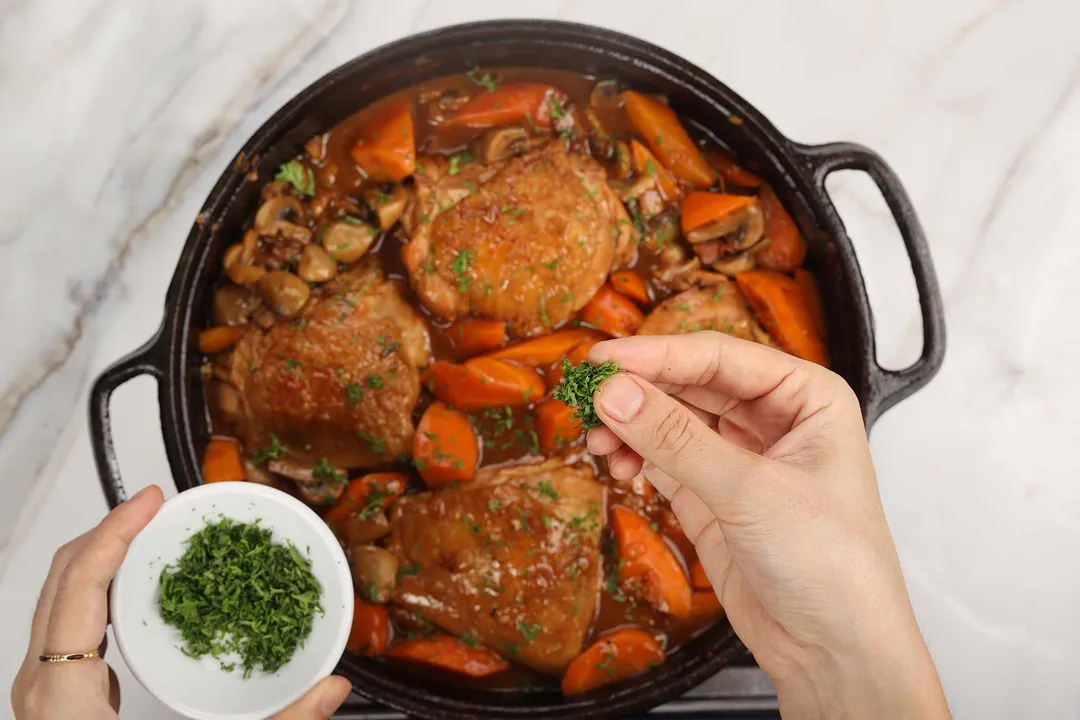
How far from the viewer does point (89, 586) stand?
1943 millimetres

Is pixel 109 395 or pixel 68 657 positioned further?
pixel 109 395

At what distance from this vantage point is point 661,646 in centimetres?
261

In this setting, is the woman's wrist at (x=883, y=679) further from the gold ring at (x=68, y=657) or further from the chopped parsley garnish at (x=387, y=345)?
the gold ring at (x=68, y=657)

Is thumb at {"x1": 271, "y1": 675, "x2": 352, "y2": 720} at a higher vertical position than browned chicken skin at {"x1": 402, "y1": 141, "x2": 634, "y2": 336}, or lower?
lower

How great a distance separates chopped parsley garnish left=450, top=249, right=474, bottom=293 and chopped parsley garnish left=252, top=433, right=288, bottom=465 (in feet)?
2.71

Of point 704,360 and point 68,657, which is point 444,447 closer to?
point 704,360

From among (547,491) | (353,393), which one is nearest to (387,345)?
(353,393)

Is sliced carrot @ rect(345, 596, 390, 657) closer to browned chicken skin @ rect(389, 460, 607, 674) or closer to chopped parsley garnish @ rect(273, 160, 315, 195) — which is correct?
browned chicken skin @ rect(389, 460, 607, 674)

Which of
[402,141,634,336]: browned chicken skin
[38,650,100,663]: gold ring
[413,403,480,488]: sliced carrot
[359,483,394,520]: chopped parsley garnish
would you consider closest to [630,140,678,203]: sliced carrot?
[402,141,634,336]: browned chicken skin

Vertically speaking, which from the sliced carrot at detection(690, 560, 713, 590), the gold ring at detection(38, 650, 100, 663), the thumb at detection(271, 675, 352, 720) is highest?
the gold ring at detection(38, 650, 100, 663)

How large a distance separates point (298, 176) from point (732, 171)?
1.52 m

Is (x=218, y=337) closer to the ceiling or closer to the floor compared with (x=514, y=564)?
closer to the ceiling

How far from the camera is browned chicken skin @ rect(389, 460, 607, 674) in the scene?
100 inches

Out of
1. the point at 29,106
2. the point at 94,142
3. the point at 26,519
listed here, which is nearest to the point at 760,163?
the point at 94,142
